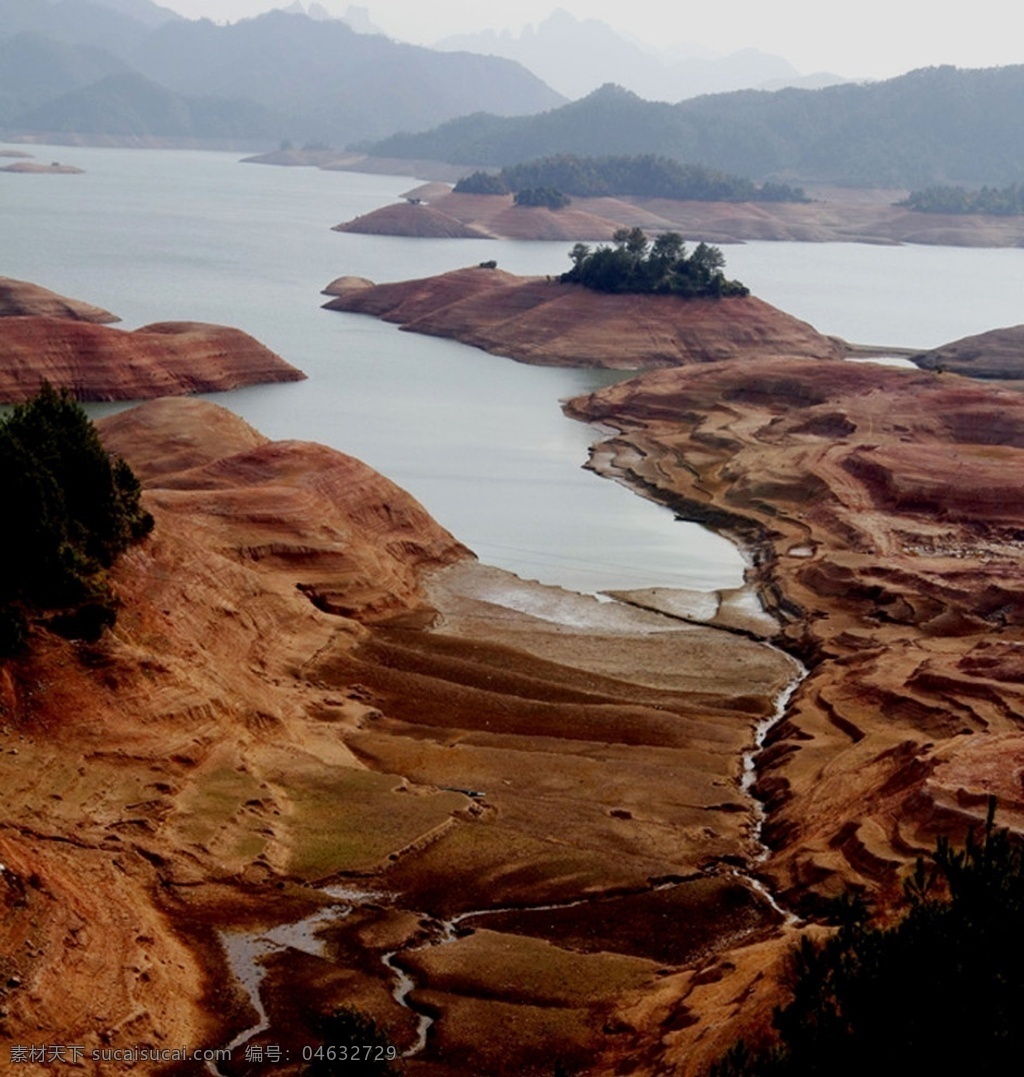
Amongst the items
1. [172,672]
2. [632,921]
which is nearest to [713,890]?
[632,921]

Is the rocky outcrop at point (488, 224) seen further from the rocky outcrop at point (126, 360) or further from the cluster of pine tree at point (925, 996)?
the cluster of pine tree at point (925, 996)

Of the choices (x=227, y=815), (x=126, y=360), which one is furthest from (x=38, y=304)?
(x=227, y=815)

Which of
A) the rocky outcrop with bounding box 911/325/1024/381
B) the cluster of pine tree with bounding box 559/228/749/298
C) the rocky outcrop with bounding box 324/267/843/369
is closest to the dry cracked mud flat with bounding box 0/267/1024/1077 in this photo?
the rocky outcrop with bounding box 324/267/843/369

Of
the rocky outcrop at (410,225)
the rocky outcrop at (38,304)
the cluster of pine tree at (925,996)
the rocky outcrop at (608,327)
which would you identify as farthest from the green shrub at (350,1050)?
the rocky outcrop at (410,225)

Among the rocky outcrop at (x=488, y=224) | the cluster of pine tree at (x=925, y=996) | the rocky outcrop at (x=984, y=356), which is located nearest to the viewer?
the cluster of pine tree at (x=925, y=996)

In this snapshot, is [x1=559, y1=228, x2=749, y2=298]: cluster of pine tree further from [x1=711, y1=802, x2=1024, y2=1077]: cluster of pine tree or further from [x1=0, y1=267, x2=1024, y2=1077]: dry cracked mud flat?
[x1=711, y1=802, x2=1024, y2=1077]: cluster of pine tree

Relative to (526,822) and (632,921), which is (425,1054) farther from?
(526,822)
